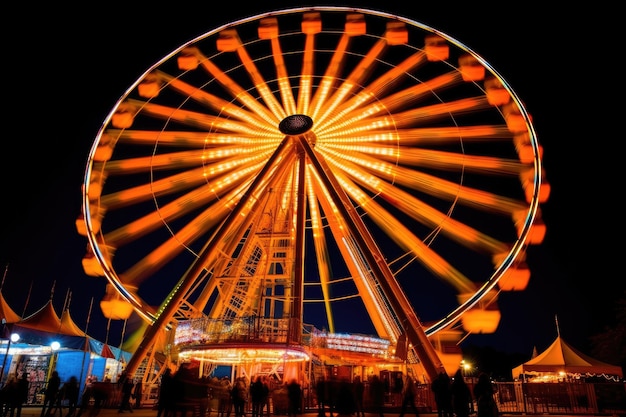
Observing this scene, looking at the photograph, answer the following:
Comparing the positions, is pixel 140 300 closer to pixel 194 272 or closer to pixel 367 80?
pixel 194 272

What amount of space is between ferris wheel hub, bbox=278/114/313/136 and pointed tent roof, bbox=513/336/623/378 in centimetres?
1391

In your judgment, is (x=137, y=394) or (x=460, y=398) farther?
(x=137, y=394)

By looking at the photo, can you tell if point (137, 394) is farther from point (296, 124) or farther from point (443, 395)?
point (296, 124)

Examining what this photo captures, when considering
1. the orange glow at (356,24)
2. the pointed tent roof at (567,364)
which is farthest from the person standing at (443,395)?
the pointed tent roof at (567,364)

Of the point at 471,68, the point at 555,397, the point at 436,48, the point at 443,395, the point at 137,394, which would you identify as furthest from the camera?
the point at 436,48

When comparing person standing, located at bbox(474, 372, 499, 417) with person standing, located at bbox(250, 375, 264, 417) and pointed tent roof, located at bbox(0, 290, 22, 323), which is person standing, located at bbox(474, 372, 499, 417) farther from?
pointed tent roof, located at bbox(0, 290, 22, 323)

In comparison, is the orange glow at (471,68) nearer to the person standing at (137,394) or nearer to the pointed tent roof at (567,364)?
the pointed tent roof at (567,364)

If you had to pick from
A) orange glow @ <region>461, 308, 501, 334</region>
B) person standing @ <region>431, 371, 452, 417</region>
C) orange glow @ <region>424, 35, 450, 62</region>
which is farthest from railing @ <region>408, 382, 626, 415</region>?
orange glow @ <region>424, 35, 450, 62</region>

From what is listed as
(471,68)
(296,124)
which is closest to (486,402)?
(296,124)

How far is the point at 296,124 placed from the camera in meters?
18.6

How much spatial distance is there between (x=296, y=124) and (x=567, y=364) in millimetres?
15307

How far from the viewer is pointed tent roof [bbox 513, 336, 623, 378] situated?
2102 cm

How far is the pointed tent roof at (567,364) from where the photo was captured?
68.9 ft

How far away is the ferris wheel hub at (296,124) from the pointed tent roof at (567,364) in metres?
13.9
